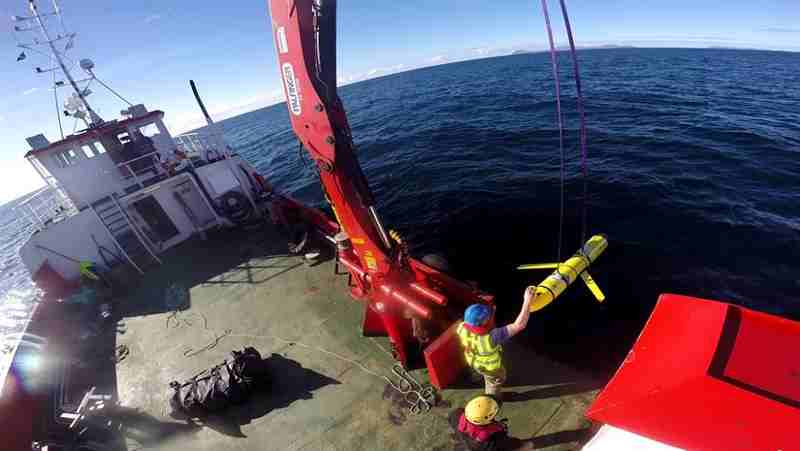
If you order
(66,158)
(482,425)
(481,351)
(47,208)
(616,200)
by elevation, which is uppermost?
(66,158)

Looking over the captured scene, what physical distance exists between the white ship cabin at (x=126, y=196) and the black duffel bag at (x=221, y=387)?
800cm

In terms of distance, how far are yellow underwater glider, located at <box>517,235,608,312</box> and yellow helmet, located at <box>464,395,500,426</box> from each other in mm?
1585

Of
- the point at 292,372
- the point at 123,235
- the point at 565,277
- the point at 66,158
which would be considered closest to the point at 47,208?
the point at 66,158

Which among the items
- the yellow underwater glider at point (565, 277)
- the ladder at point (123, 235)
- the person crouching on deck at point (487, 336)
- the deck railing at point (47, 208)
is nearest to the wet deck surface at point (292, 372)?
the person crouching on deck at point (487, 336)

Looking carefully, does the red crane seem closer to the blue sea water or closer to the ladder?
the blue sea water

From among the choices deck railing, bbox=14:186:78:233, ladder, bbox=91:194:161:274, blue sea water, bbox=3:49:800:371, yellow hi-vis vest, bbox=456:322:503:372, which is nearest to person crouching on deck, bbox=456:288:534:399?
yellow hi-vis vest, bbox=456:322:503:372

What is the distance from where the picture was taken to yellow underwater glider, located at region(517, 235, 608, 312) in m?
5.12

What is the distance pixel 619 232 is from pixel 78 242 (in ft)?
64.3

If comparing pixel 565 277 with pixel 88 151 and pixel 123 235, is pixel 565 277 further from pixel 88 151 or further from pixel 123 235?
pixel 88 151

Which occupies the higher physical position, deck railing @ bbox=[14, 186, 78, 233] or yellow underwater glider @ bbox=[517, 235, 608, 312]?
deck railing @ bbox=[14, 186, 78, 233]

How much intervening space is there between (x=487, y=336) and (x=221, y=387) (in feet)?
16.5

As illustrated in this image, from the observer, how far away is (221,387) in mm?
5875

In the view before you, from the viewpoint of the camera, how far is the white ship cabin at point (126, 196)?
1137cm

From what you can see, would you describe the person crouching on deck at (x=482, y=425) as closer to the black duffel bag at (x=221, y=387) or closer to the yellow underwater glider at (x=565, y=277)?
the yellow underwater glider at (x=565, y=277)
